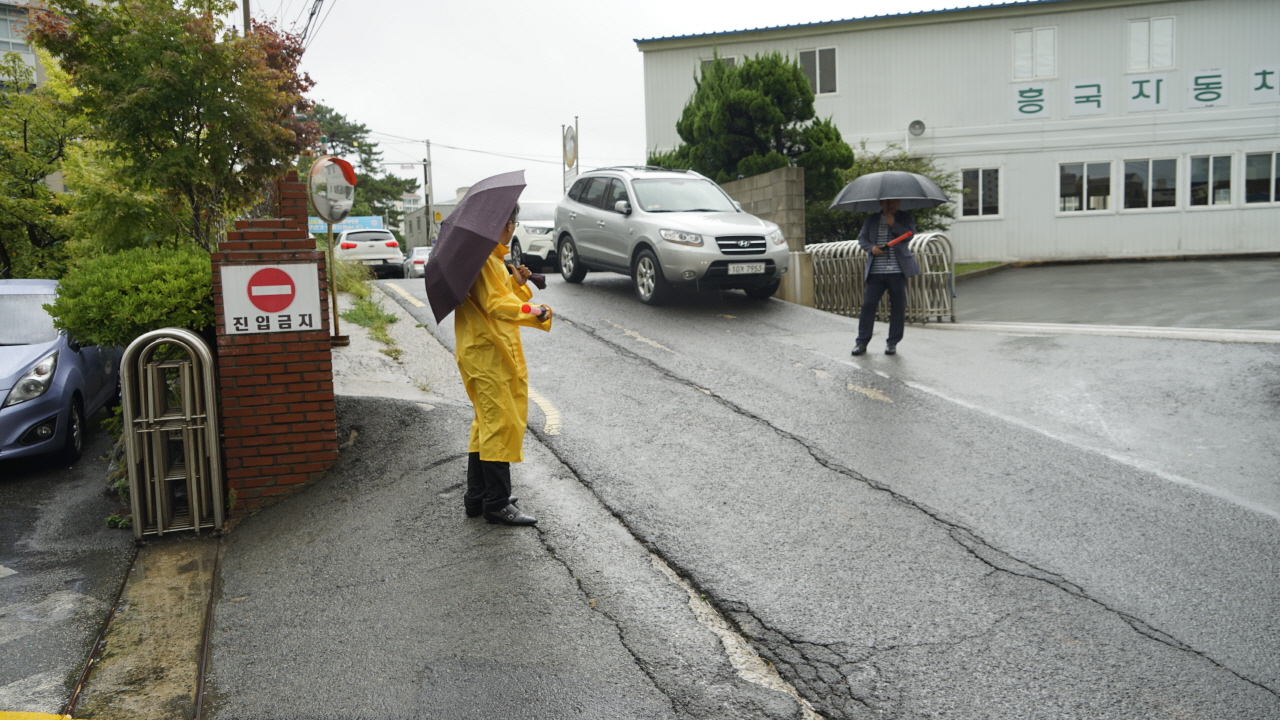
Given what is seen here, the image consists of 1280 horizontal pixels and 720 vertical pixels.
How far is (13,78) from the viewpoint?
15.5 m

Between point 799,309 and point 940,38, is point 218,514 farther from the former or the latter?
point 940,38

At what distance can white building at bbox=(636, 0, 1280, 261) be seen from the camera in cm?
2625

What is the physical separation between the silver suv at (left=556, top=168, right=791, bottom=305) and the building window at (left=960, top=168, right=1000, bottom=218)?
51.8 feet

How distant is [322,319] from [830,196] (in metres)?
16.7

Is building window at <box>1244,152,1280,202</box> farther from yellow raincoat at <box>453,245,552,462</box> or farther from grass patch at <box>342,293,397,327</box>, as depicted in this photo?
yellow raincoat at <box>453,245,552,462</box>

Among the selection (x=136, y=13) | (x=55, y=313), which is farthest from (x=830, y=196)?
(x=55, y=313)

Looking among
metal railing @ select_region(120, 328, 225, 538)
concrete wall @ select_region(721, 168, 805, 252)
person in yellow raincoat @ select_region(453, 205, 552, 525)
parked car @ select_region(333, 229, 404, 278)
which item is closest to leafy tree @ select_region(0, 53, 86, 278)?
metal railing @ select_region(120, 328, 225, 538)

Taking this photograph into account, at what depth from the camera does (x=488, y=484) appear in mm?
5305

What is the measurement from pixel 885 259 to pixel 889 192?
29.7 inches

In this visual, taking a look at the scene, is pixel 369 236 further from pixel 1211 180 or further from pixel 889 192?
pixel 1211 180

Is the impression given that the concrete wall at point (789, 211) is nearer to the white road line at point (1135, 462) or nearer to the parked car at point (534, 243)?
the parked car at point (534, 243)

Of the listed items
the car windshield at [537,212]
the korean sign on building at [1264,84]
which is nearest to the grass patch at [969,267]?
the korean sign on building at [1264,84]

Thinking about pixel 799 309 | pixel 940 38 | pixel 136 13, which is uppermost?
pixel 940 38

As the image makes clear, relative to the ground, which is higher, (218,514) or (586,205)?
(586,205)
